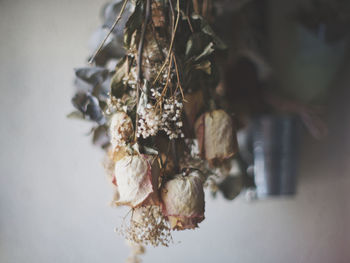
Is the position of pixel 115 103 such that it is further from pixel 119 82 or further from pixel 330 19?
pixel 330 19

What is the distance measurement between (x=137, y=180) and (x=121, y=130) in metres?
0.06

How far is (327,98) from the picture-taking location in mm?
897

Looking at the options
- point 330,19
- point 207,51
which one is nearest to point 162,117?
point 207,51

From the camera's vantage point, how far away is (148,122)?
1.16ft

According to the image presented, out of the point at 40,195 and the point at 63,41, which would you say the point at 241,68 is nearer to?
the point at 63,41

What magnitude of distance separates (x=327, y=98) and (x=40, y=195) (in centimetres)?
80

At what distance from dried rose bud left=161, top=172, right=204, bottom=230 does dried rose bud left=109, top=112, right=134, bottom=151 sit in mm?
71

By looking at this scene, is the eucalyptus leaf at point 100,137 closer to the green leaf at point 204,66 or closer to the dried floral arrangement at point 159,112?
the dried floral arrangement at point 159,112

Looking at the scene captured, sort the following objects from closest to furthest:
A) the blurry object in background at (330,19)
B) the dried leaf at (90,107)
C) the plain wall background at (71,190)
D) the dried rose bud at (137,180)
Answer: the dried rose bud at (137,180)
the dried leaf at (90,107)
the plain wall background at (71,190)
the blurry object in background at (330,19)

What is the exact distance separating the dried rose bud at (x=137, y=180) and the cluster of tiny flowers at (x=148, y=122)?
3 centimetres

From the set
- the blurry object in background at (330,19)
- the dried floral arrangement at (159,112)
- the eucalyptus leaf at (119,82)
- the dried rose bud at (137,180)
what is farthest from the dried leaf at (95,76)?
the blurry object in background at (330,19)

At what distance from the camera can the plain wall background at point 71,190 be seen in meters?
0.70

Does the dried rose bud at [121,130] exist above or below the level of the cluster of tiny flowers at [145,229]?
above

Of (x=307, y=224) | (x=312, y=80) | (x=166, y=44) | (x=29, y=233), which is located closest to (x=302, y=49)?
(x=312, y=80)
